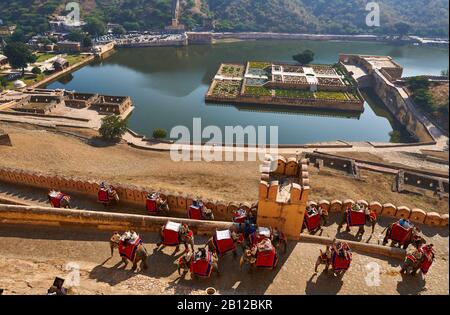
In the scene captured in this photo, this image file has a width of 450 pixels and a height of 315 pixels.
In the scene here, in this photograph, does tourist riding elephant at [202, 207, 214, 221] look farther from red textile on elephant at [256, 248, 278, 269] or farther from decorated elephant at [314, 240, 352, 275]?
decorated elephant at [314, 240, 352, 275]

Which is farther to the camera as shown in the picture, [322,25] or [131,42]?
[322,25]

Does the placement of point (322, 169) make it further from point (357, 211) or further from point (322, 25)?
point (322, 25)

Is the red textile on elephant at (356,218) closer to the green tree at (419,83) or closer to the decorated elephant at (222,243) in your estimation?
the decorated elephant at (222,243)

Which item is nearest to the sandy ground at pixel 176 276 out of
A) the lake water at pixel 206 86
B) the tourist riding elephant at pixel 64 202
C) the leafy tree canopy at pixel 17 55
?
the tourist riding elephant at pixel 64 202

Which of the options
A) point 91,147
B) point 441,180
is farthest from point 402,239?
point 91,147

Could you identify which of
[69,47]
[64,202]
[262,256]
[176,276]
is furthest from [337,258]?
[69,47]

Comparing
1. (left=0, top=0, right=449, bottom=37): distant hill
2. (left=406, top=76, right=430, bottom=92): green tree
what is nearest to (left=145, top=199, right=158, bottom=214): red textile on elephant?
(left=406, top=76, right=430, bottom=92): green tree
